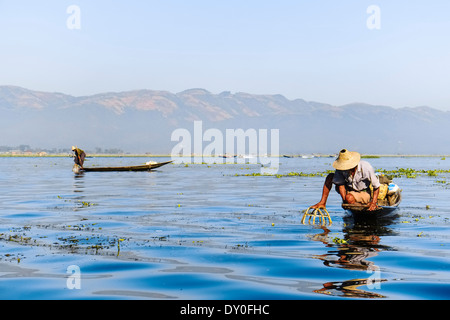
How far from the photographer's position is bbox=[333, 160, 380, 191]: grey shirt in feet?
49.1

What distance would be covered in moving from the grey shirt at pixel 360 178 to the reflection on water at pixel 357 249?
98 cm

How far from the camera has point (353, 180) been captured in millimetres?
15328

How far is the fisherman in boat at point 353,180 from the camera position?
47.8 feet

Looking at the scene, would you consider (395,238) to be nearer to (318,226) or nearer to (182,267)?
(318,226)

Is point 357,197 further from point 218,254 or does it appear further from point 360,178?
point 218,254

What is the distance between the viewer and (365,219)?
15750 millimetres

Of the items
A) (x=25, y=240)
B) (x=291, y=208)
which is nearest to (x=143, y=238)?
(x=25, y=240)

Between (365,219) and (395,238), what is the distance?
1655 mm

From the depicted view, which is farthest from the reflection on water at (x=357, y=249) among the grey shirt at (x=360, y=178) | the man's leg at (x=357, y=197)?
the grey shirt at (x=360, y=178)

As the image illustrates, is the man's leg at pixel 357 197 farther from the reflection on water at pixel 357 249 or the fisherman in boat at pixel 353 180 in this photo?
the reflection on water at pixel 357 249

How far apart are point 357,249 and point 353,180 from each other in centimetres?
343

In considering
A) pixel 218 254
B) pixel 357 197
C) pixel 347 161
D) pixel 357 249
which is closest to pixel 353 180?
pixel 357 197
